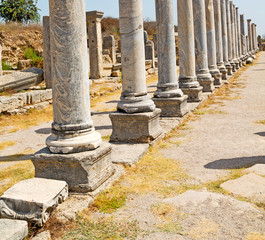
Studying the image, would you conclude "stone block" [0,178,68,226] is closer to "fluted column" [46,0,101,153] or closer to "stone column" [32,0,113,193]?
"stone column" [32,0,113,193]

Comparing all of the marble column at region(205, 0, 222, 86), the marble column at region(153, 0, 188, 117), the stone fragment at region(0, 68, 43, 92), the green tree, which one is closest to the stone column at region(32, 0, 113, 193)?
the marble column at region(153, 0, 188, 117)

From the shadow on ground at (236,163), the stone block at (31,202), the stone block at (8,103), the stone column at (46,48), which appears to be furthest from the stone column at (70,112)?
the stone column at (46,48)

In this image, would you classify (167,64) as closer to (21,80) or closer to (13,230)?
(13,230)

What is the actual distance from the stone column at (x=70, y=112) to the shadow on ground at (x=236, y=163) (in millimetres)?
1848

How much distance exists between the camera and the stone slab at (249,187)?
3698 mm

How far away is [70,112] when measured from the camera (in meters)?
3.98

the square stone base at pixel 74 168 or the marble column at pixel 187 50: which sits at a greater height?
the marble column at pixel 187 50

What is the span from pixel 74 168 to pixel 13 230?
1.19 m

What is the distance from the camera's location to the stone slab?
3698mm

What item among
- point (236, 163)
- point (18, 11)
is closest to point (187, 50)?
point (236, 163)

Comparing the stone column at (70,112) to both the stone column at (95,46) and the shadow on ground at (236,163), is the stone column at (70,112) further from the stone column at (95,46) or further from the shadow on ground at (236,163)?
the stone column at (95,46)

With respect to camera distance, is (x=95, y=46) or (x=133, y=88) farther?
(x=95, y=46)

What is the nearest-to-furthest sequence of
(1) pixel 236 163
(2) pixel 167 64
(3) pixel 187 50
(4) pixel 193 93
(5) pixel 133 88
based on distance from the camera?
(1) pixel 236 163 → (5) pixel 133 88 → (2) pixel 167 64 → (3) pixel 187 50 → (4) pixel 193 93

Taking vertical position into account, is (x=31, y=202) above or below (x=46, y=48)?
below
